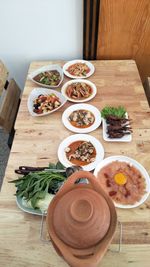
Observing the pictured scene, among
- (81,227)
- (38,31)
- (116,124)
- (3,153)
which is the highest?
(38,31)

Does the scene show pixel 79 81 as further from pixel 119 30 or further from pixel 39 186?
pixel 39 186

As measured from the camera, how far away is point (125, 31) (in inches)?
56.4

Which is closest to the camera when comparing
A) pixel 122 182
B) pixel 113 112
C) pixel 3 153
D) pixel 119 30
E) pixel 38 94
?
pixel 122 182

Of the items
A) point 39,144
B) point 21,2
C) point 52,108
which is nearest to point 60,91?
point 52,108

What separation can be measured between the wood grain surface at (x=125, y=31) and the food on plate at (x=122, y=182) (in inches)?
34.4

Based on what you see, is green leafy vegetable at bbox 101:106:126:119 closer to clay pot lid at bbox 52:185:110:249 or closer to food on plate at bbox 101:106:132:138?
food on plate at bbox 101:106:132:138

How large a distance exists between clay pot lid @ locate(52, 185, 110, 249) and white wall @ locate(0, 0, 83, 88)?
1210 millimetres

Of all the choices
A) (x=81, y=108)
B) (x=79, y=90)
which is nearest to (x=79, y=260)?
(x=81, y=108)

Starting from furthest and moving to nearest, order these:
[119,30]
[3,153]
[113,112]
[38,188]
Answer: [3,153] → [119,30] → [113,112] → [38,188]

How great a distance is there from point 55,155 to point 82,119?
256 mm

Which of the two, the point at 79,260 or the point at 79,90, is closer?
the point at 79,260

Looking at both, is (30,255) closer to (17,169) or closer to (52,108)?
(17,169)

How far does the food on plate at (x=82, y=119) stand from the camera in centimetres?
117

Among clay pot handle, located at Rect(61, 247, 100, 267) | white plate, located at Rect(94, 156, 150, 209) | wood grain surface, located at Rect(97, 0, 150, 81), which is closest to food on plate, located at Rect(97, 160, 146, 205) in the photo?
white plate, located at Rect(94, 156, 150, 209)
